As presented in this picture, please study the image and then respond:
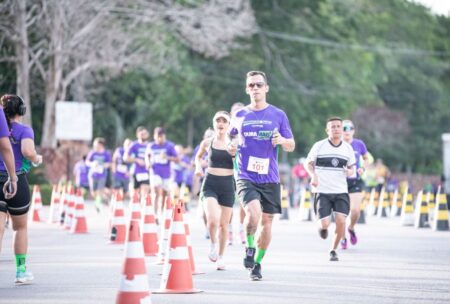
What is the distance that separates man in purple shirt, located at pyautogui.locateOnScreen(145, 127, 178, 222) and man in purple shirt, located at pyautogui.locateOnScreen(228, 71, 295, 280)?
412 inches

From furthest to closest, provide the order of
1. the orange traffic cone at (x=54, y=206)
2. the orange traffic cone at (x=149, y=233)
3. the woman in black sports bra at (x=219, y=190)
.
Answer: the orange traffic cone at (x=54, y=206) → the orange traffic cone at (x=149, y=233) → the woman in black sports bra at (x=219, y=190)

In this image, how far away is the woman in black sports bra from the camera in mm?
14234

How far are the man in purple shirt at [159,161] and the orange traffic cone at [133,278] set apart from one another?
13740 mm

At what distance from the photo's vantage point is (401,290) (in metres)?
11.7

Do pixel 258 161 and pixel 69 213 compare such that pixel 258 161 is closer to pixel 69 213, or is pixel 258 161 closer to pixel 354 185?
pixel 354 185

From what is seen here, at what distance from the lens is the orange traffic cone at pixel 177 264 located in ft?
36.3

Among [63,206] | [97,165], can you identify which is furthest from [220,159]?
[97,165]

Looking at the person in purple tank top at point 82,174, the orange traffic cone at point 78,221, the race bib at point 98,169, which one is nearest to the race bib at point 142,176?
the orange traffic cone at point 78,221

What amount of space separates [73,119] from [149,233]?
91.9ft

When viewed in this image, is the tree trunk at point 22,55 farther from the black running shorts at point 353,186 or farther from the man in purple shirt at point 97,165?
the black running shorts at point 353,186

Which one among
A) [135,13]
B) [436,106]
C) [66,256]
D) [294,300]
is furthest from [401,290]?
[436,106]

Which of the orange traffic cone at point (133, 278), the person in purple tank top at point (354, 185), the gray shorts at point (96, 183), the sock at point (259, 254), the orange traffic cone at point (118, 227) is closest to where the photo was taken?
the orange traffic cone at point (133, 278)

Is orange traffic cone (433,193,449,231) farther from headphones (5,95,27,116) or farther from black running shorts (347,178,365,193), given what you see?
headphones (5,95,27,116)

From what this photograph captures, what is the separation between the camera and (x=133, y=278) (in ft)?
30.3
